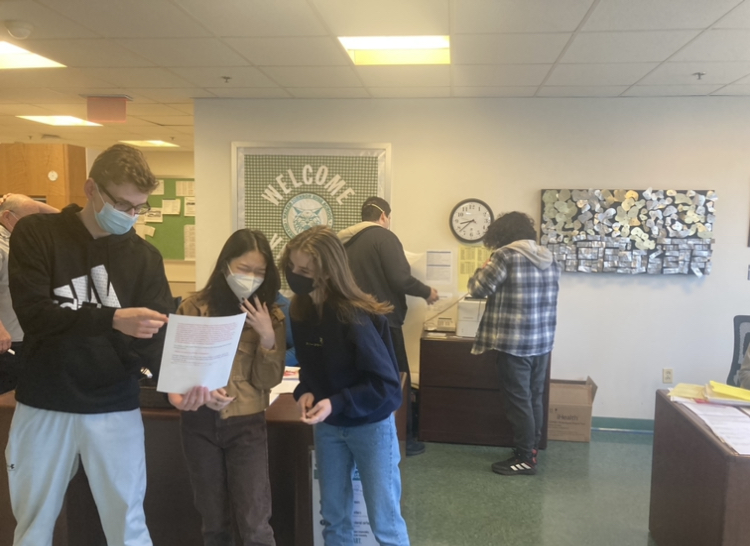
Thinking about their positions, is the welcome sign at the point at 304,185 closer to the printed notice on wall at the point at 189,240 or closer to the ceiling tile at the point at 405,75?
the ceiling tile at the point at 405,75

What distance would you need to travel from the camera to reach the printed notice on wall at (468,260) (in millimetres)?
3986

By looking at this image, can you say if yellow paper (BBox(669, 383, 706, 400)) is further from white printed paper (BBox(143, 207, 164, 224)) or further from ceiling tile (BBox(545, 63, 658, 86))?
white printed paper (BBox(143, 207, 164, 224))

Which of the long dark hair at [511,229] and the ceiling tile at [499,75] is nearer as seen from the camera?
the ceiling tile at [499,75]

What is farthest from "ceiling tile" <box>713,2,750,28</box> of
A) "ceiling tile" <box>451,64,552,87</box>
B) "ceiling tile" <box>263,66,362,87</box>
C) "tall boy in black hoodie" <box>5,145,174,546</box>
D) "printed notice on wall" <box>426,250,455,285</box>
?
"tall boy in black hoodie" <box>5,145,174,546</box>

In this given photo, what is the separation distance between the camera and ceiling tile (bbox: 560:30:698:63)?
2.54 m

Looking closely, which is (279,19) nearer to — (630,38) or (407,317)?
(630,38)

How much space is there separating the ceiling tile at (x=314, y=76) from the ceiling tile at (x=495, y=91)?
28.3 inches

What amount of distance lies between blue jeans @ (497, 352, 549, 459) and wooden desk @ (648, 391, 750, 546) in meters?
0.80

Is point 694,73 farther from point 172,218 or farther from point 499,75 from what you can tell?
point 172,218

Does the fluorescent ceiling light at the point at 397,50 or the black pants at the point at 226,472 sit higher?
the fluorescent ceiling light at the point at 397,50

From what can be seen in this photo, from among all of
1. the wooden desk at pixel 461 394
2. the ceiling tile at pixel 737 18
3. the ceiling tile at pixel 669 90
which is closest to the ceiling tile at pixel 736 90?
the ceiling tile at pixel 669 90

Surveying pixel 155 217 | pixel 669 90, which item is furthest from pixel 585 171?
pixel 155 217

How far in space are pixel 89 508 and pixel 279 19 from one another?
2.21 meters

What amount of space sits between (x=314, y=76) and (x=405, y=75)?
57cm
